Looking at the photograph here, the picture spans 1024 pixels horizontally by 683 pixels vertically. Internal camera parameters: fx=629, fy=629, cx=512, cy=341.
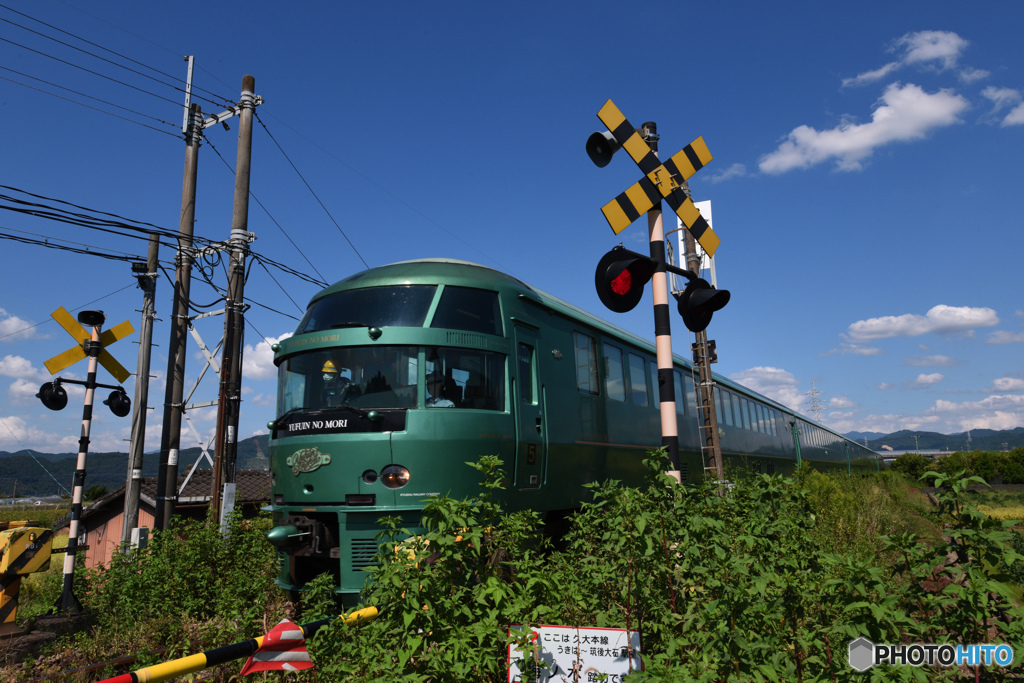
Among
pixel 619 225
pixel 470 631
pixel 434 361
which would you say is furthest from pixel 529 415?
pixel 470 631

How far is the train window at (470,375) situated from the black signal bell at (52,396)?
6940mm

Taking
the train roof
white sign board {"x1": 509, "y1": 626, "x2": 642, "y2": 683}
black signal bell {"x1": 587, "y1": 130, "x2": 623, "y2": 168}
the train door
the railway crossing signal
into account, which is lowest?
white sign board {"x1": 509, "y1": 626, "x2": 642, "y2": 683}

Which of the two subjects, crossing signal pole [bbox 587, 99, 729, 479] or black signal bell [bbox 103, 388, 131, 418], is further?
black signal bell [bbox 103, 388, 131, 418]

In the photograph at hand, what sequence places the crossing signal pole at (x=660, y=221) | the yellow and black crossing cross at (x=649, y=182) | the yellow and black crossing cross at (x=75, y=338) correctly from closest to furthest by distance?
the crossing signal pole at (x=660, y=221), the yellow and black crossing cross at (x=649, y=182), the yellow and black crossing cross at (x=75, y=338)

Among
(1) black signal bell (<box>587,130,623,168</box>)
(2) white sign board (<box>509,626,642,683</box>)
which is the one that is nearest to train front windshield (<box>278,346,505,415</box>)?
(1) black signal bell (<box>587,130,623,168</box>)

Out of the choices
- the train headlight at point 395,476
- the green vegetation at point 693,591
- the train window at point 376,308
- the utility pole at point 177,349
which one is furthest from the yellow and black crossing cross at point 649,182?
the utility pole at point 177,349

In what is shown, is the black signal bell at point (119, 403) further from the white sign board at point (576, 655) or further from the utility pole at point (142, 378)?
the white sign board at point (576, 655)

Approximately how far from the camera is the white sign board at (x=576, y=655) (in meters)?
3.32

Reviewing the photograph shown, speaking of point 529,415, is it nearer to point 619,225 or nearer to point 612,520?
point 619,225

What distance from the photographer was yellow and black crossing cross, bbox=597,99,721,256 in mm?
6055

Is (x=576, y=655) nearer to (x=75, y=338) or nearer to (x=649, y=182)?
(x=649, y=182)

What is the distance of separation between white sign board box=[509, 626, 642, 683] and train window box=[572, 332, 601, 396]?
16.9 ft

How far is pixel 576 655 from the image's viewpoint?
340 cm

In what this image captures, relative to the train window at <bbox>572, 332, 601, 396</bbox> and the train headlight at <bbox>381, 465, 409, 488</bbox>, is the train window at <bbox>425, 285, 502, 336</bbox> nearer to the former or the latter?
the train headlight at <bbox>381, 465, 409, 488</bbox>
